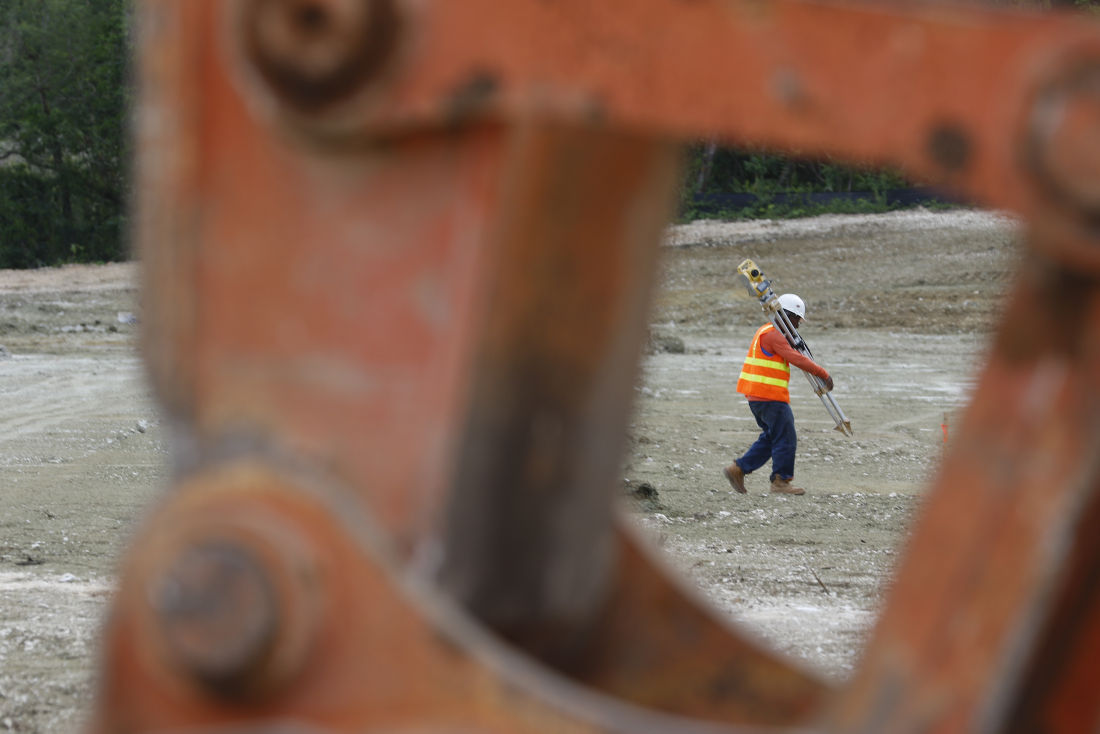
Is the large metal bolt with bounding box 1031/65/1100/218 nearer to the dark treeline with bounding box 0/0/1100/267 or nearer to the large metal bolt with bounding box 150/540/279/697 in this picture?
the large metal bolt with bounding box 150/540/279/697

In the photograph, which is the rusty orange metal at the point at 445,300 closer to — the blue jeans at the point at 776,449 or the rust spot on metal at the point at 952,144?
the rust spot on metal at the point at 952,144

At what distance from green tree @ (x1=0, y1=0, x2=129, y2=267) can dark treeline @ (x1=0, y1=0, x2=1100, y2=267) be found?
0.02m

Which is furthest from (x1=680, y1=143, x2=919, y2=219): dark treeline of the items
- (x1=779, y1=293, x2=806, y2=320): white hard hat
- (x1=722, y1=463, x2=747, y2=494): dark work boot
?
(x1=722, y1=463, x2=747, y2=494): dark work boot

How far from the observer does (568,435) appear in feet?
6.02

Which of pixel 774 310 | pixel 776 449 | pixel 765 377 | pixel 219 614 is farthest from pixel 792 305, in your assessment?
pixel 219 614

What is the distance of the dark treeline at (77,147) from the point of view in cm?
2822

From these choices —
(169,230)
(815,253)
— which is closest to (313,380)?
(169,230)

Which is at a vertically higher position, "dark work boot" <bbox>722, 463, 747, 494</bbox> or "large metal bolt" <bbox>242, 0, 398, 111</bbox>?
"large metal bolt" <bbox>242, 0, 398, 111</bbox>

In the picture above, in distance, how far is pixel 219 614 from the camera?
140 cm

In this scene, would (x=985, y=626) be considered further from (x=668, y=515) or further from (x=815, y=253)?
(x=815, y=253)

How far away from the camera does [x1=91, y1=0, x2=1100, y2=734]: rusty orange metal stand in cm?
127

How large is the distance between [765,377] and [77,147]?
23075 millimetres

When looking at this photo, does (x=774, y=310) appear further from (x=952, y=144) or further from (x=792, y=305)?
(x=952, y=144)

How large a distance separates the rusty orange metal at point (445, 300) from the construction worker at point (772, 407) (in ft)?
26.8
